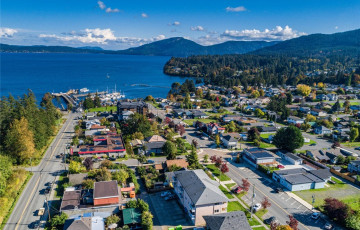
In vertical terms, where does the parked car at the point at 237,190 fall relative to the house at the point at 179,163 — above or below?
below

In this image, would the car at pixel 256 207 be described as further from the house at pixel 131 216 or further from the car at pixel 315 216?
the house at pixel 131 216

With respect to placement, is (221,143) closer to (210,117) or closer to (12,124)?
(210,117)

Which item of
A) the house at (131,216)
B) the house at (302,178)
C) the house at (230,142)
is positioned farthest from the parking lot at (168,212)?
the house at (230,142)

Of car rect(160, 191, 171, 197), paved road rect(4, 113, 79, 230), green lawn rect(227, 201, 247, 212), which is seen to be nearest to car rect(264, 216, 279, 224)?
green lawn rect(227, 201, 247, 212)

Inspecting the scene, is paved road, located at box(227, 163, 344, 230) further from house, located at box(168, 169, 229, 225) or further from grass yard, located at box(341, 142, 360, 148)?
grass yard, located at box(341, 142, 360, 148)

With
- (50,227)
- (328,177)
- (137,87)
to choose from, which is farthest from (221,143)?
(137,87)

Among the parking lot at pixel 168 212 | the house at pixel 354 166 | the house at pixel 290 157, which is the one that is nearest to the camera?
the parking lot at pixel 168 212

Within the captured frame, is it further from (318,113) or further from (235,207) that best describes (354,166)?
(318,113)
